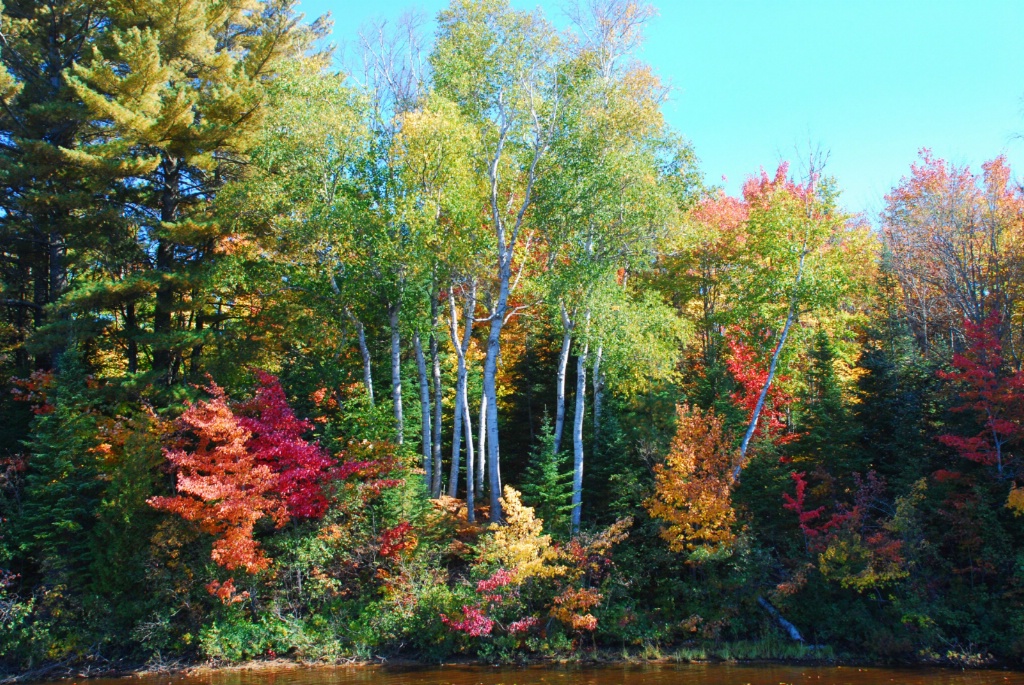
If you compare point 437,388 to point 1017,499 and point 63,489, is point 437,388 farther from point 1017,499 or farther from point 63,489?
point 1017,499

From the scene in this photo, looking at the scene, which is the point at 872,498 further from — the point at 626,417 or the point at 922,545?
the point at 626,417

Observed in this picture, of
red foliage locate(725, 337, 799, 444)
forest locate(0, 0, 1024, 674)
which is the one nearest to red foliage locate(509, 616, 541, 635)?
forest locate(0, 0, 1024, 674)

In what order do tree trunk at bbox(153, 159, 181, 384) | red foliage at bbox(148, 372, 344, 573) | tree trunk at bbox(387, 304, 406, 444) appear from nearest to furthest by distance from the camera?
red foliage at bbox(148, 372, 344, 573)
tree trunk at bbox(387, 304, 406, 444)
tree trunk at bbox(153, 159, 181, 384)

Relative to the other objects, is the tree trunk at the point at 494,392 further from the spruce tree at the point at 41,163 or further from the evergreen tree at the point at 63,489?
the spruce tree at the point at 41,163

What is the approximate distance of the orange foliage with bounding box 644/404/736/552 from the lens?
1506 cm

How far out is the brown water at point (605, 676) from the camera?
12203 millimetres

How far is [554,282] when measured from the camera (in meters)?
16.7

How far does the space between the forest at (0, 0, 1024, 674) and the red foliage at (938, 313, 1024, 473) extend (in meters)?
0.08

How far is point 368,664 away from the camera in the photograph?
561 inches

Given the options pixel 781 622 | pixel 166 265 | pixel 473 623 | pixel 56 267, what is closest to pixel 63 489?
pixel 166 265

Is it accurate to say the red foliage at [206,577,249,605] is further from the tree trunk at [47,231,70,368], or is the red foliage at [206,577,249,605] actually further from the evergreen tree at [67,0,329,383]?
the tree trunk at [47,231,70,368]

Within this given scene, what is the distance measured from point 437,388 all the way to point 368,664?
23.1ft

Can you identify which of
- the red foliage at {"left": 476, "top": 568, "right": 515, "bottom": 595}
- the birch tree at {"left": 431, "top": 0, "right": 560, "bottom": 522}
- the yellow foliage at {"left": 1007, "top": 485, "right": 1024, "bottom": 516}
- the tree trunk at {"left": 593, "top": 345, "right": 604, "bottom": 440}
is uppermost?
the birch tree at {"left": 431, "top": 0, "right": 560, "bottom": 522}

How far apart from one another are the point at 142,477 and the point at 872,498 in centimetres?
1606
